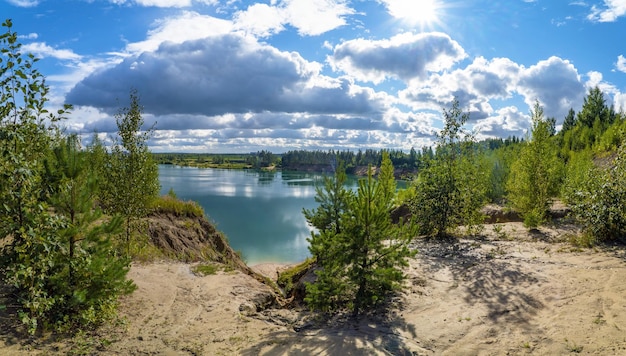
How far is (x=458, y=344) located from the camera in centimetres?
752

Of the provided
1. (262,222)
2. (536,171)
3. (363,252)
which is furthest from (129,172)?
(262,222)

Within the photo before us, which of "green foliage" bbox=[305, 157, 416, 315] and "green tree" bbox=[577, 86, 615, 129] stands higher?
"green tree" bbox=[577, 86, 615, 129]

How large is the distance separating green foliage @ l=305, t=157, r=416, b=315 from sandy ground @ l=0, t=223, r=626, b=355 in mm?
738

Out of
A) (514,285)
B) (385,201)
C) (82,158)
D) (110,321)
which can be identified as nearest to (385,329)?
(385,201)

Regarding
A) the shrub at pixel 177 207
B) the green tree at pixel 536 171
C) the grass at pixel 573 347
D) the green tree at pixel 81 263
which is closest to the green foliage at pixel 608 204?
the green tree at pixel 536 171

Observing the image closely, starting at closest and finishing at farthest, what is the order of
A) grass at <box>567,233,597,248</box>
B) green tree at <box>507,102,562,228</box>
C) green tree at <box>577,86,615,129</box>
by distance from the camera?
grass at <box>567,233,597,248</box> → green tree at <box>507,102,562,228</box> → green tree at <box>577,86,615,129</box>

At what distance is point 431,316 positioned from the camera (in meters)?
8.96

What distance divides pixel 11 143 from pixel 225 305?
637 centimetres

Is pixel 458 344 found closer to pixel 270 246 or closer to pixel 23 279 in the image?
pixel 23 279

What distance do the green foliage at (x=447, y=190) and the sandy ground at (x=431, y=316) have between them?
3.22m

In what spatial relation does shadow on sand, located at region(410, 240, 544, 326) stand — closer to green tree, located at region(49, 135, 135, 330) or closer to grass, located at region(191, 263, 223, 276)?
grass, located at region(191, 263, 223, 276)

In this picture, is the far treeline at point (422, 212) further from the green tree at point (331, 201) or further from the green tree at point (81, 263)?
the green tree at point (81, 263)

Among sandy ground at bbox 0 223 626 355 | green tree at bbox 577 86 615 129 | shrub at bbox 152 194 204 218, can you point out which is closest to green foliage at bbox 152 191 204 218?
shrub at bbox 152 194 204 218

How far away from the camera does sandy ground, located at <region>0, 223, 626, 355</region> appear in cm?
731
